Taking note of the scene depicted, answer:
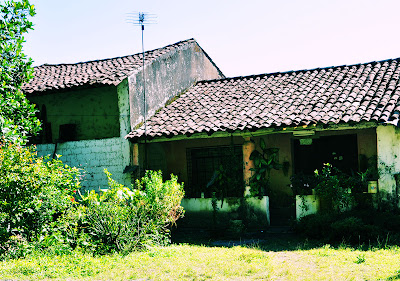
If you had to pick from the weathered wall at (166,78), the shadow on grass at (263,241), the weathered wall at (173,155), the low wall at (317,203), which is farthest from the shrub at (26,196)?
the weathered wall at (173,155)

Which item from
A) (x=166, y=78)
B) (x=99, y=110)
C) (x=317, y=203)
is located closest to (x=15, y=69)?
(x=99, y=110)

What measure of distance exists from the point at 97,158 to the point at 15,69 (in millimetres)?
3885

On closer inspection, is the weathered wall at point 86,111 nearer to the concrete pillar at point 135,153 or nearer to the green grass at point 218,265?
the concrete pillar at point 135,153

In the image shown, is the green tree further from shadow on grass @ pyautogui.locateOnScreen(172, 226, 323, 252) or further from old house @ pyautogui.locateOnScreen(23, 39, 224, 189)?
shadow on grass @ pyautogui.locateOnScreen(172, 226, 323, 252)

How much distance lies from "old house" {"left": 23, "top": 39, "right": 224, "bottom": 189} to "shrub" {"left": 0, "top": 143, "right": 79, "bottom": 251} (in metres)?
4.07

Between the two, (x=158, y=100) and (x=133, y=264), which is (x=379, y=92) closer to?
(x=158, y=100)

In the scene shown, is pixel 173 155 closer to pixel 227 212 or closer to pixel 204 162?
pixel 204 162

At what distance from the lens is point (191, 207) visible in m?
11.9

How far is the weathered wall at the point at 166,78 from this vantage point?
12.7 meters

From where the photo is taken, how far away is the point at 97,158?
12.7 m

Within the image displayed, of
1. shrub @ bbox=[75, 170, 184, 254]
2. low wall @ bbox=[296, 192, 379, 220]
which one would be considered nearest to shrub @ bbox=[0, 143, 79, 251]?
shrub @ bbox=[75, 170, 184, 254]

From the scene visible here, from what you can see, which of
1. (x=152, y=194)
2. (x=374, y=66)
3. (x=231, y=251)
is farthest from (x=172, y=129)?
(x=374, y=66)

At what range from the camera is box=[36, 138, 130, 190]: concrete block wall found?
12398 mm

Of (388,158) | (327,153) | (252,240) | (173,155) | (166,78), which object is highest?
(166,78)
